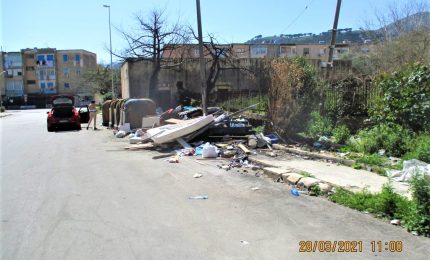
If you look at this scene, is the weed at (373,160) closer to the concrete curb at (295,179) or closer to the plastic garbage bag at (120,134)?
the concrete curb at (295,179)

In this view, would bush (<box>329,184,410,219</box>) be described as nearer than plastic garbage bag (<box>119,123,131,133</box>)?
Yes

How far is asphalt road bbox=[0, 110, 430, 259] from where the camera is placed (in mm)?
4598

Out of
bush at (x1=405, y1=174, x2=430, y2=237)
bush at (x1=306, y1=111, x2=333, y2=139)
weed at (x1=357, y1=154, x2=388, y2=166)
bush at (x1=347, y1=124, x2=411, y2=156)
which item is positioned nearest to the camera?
bush at (x1=405, y1=174, x2=430, y2=237)

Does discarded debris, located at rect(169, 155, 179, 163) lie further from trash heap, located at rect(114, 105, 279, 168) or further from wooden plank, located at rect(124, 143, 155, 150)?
wooden plank, located at rect(124, 143, 155, 150)

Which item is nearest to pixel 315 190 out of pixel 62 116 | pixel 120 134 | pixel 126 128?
pixel 120 134

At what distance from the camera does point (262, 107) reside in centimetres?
1498

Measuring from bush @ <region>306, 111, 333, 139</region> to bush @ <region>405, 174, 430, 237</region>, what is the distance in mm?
7081

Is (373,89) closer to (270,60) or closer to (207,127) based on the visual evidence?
(270,60)

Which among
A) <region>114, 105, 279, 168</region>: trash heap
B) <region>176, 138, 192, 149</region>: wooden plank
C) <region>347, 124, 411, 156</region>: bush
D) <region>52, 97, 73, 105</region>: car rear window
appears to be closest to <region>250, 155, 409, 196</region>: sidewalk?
<region>114, 105, 279, 168</region>: trash heap

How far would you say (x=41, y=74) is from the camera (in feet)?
340

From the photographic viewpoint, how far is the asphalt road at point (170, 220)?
4598 mm

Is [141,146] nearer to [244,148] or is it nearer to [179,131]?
[179,131]

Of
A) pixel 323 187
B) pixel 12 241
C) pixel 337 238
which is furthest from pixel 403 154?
pixel 12 241

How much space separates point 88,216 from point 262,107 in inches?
394
